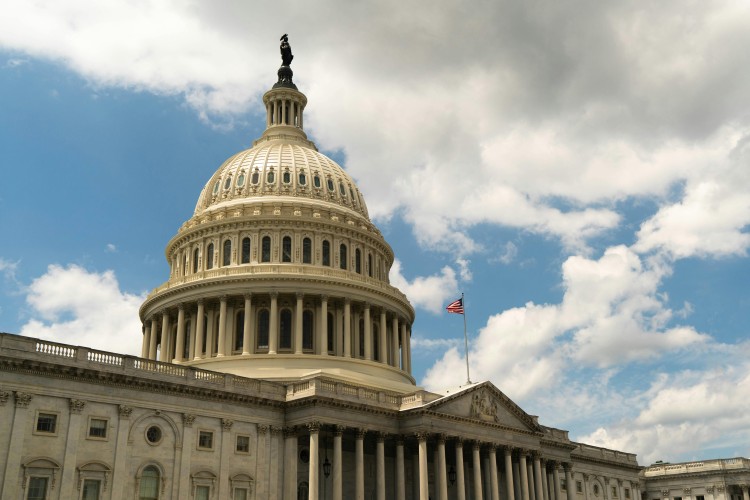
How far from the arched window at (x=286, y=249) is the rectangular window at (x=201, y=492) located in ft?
98.4

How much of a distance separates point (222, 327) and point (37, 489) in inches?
1158

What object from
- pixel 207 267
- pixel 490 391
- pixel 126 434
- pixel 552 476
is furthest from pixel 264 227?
pixel 552 476

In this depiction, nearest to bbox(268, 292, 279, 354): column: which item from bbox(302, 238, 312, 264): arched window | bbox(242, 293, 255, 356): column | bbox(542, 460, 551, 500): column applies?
bbox(242, 293, 255, 356): column

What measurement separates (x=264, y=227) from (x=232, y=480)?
31.2 metres

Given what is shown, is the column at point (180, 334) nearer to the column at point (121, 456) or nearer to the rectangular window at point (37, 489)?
the column at point (121, 456)

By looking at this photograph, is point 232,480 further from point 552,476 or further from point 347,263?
point 552,476

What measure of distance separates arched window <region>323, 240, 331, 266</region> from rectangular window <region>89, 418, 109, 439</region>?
34.9 metres

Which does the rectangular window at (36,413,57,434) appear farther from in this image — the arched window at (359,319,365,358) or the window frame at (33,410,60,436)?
the arched window at (359,319,365,358)

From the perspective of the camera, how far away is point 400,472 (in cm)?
6209

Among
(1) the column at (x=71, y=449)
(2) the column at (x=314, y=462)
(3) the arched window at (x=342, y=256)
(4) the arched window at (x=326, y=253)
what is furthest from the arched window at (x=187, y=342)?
(1) the column at (x=71, y=449)

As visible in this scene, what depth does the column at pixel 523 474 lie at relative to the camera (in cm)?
7012

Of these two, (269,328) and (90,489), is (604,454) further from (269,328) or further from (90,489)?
(90,489)

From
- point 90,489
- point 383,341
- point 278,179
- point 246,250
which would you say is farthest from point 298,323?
point 90,489

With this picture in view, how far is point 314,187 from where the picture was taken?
87.0 meters
